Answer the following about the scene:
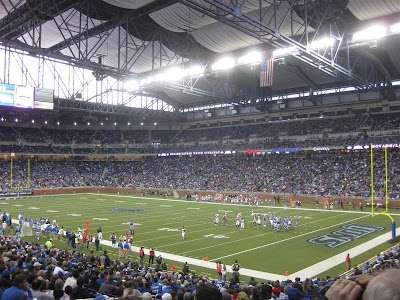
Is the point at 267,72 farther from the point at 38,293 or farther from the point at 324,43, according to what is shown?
the point at 38,293

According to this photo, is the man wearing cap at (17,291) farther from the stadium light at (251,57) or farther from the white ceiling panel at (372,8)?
the stadium light at (251,57)

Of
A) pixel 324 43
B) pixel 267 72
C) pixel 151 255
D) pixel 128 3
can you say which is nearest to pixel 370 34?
pixel 324 43

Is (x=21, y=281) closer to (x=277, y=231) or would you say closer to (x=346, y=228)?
(x=277, y=231)

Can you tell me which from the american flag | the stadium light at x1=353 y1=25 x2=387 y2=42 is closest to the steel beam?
the american flag

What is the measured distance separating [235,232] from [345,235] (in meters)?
8.22

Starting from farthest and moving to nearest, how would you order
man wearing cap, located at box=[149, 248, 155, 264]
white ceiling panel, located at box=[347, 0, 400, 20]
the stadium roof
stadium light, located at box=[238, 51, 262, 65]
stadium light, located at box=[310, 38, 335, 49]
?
stadium light, located at box=[238, 51, 262, 65] → white ceiling panel, located at box=[347, 0, 400, 20] → stadium light, located at box=[310, 38, 335, 49] → the stadium roof → man wearing cap, located at box=[149, 248, 155, 264]

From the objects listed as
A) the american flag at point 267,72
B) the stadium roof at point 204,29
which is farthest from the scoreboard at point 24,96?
the american flag at point 267,72

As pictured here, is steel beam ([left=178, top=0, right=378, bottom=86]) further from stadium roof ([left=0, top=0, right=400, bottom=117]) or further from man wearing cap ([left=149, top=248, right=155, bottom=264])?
man wearing cap ([left=149, top=248, right=155, bottom=264])

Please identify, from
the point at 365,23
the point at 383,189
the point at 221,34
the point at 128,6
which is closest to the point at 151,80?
the point at 128,6

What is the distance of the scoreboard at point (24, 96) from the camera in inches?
1665

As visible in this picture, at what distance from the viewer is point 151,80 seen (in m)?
36.6

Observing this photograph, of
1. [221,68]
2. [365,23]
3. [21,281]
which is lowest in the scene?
[21,281]

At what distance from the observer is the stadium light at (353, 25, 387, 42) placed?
116 feet

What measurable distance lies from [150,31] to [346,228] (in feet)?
99.6
